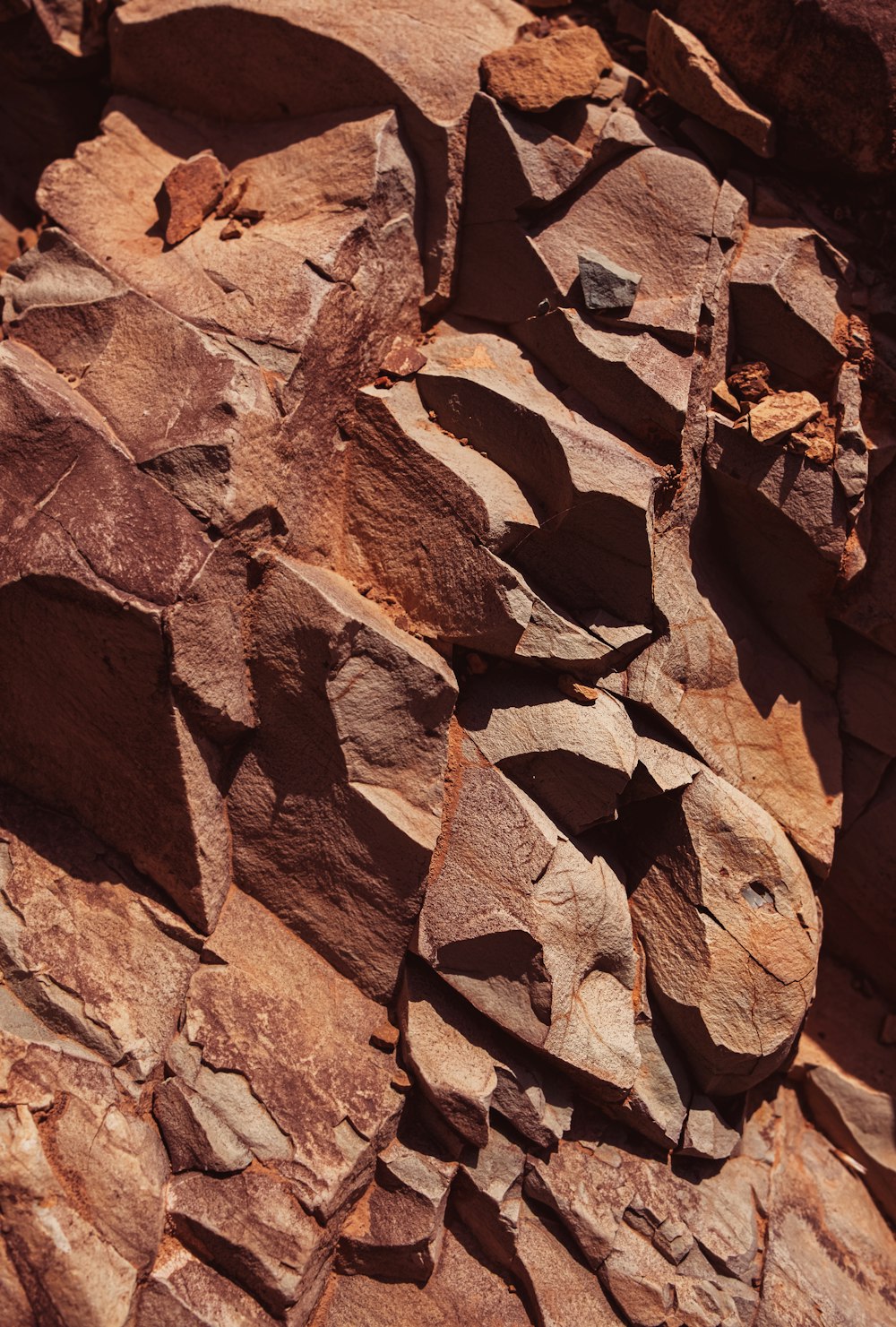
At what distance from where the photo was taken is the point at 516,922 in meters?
3.33

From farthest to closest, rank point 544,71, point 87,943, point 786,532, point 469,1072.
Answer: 1. point 786,532
2. point 544,71
3. point 469,1072
4. point 87,943

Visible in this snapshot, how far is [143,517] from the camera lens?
10.2ft

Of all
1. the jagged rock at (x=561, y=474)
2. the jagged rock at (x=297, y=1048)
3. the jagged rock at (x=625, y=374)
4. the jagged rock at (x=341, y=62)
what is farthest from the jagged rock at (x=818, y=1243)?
the jagged rock at (x=341, y=62)

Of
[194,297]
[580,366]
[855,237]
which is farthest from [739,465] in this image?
[194,297]

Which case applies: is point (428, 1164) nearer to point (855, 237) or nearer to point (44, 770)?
point (44, 770)

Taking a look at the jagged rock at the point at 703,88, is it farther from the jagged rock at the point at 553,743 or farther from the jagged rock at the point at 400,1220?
the jagged rock at the point at 400,1220

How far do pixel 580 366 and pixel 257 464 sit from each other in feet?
3.97

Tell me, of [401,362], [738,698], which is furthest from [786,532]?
[401,362]

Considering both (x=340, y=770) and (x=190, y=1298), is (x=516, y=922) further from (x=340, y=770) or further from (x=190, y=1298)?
(x=190, y=1298)

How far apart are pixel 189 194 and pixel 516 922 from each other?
9.33 feet

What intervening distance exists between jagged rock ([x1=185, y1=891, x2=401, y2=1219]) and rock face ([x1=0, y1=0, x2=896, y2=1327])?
14 mm

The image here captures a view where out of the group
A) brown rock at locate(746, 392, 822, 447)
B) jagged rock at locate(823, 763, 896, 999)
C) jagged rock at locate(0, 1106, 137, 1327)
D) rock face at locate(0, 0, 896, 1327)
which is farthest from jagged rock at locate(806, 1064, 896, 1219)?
jagged rock at locate(0, 1106, 137, 1327)

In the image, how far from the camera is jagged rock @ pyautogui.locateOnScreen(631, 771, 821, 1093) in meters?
3.63

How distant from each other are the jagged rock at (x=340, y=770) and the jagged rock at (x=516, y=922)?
117 millimetres
